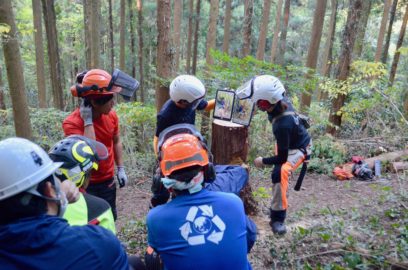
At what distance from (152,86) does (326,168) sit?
22344mm

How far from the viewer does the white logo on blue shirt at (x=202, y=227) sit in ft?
6.97

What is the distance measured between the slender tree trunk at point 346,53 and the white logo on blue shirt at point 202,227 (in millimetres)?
8737

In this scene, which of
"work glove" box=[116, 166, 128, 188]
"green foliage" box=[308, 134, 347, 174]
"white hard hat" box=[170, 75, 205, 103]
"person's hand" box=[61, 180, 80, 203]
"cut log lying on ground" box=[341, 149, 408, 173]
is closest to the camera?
"person's hand" box=[61, 180, 80, 203]

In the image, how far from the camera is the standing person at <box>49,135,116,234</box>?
6.89 feet

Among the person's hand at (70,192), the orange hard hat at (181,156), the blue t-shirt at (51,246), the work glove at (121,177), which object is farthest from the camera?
the work glove at (121,177)

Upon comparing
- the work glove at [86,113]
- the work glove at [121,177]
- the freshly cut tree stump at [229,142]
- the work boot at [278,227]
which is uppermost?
the work glove at [86,113]

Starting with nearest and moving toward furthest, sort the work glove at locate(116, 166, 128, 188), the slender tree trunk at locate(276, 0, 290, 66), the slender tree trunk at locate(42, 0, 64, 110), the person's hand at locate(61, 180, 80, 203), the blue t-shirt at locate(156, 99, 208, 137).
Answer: the person's hand at locate(61, 180, 80, 203), the work glove at locate(116, 166, 128, 188), the blue t-shirt at locate(156, 99, 208, 137), the slender tree trunk at locate(42, 0, 64, 110), the slender tree trunk at locate(276, 0, 290, 66)

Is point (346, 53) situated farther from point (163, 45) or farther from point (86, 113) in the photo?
point (86, 113)

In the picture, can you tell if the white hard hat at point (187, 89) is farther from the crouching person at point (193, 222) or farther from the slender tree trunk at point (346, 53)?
the slender tree trunk at point (346, 53)

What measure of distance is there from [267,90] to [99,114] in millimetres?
1966

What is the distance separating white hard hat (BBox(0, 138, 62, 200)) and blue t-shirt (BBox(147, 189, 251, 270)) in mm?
855

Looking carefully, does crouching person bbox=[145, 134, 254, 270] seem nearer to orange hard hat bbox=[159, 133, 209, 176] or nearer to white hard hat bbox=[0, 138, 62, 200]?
orange hard hat bbox=[159, 133, 209, 176]

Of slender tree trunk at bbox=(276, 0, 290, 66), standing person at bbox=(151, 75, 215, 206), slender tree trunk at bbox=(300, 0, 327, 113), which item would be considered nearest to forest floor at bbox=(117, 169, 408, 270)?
standing person at bbox=(151, 75, 215, 206)

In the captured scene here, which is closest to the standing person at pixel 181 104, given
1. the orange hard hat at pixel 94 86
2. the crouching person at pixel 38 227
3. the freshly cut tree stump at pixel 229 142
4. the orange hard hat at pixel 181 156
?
the freshly cut tree stump at pixel 229 142
